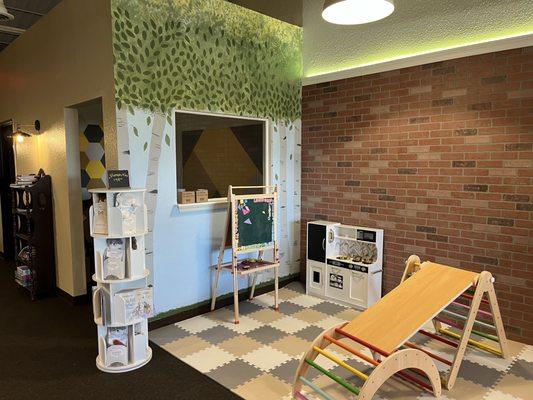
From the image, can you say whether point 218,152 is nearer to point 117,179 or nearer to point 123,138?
point 123,138

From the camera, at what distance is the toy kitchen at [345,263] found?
13.7 ft

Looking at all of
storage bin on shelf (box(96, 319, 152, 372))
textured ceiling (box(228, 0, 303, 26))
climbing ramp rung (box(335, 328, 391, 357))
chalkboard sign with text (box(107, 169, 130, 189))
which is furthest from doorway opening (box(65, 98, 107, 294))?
climbing ramp rung (box(335, 328, 391, 357))

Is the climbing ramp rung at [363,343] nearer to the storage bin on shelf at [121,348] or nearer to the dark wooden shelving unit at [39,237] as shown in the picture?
the storage bin on shelf at [121,348]

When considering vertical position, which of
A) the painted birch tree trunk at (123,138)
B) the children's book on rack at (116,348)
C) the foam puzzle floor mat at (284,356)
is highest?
the painted birch tree trunk at (123,138)

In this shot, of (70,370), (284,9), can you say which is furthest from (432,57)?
(70,370)

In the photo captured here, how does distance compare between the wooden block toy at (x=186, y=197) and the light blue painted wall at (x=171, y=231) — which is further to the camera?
the wooden block toy at (x=186, y=197)

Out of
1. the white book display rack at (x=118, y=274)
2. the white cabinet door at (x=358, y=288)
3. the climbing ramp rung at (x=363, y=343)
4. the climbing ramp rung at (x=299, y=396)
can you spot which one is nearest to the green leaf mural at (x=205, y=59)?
the white book display rack at (x=118, y=274)

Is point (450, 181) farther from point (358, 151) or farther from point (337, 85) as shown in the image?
point (337, 85)

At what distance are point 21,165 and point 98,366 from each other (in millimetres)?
3787

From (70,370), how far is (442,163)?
12.6 feet

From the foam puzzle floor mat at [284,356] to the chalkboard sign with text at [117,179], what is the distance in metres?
1.49

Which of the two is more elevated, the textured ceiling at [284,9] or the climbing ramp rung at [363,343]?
the textured ceiling at [284,9]

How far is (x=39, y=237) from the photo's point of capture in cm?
447

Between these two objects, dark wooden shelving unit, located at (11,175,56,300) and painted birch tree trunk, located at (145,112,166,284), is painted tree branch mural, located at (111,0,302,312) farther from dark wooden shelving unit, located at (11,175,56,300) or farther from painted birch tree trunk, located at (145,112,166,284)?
dark wooden shelving unit, located at (11,175,56,300)
